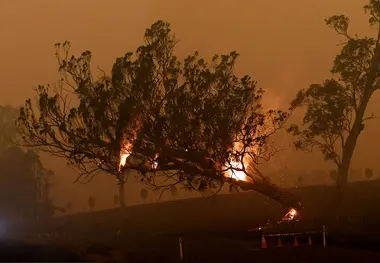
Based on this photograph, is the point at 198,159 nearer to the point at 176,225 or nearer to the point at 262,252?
the point at 262,252

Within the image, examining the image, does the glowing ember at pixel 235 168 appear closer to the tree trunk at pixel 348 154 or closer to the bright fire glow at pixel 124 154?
the bright fire glow at pixel 124 154

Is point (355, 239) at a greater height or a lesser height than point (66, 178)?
lesser

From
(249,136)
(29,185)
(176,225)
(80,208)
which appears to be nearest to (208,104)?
(249,136)

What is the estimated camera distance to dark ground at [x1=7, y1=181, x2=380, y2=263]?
23.0 meters

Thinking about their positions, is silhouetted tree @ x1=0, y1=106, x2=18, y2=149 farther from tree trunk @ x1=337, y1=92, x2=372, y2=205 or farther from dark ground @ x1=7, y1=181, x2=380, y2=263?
tree trunk @ x1=337, y1=92, x2=372, y2=205

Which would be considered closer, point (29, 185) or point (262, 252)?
point (262, 252)

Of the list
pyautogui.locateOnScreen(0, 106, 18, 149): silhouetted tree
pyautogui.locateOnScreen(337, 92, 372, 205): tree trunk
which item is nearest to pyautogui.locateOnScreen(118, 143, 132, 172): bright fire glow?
pyautogui.locateOnScreen(337, 92, 372, 205): tree trunk

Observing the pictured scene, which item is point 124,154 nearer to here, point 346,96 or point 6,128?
point 346,96

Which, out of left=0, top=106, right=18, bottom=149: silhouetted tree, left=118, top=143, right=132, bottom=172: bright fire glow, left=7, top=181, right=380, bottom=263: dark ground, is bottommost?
left=7, top=181, right=380, bottom=263: dark ground

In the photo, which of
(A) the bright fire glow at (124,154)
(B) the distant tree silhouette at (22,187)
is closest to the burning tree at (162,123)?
(A) the bright fire glow at (124,154)

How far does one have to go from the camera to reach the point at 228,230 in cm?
3750

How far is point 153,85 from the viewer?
32750mm

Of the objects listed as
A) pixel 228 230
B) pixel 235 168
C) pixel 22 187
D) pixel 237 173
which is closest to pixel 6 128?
pixel 22 187

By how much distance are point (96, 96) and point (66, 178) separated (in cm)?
12766
